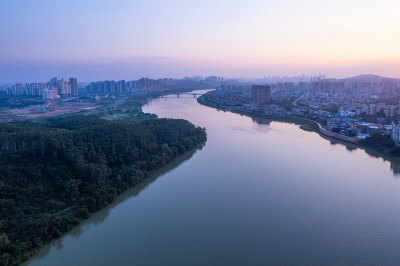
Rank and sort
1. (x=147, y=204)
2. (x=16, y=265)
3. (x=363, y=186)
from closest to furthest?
(x=16, y=265) → (x=147, y=204) → (x=363, y=186)

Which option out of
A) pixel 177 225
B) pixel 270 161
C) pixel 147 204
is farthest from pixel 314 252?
pixel 270 161

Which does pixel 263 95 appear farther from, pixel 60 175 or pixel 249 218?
pixel 60 175

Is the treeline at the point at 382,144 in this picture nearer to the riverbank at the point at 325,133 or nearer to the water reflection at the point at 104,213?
the riverbank at the point at 325,133

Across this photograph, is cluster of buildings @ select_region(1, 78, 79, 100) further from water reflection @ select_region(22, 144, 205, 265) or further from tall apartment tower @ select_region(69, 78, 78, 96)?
water reflection @ select_region(22, 144, 205, 265)

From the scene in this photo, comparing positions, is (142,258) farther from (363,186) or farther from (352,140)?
(352,140)

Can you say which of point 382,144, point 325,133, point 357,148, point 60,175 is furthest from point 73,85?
point 382,144

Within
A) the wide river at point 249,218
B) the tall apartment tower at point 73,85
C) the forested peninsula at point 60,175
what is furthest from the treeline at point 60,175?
the tall apartment tower at point 73,85
